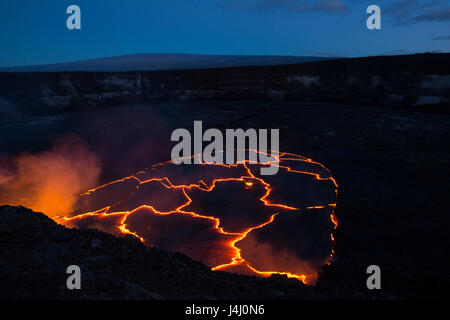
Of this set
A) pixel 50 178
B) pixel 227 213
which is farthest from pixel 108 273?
pixel 50 178

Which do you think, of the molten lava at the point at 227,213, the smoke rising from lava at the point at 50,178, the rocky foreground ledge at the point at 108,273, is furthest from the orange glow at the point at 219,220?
the rocky foreground ledge at the point at 108,273

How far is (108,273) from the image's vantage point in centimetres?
230

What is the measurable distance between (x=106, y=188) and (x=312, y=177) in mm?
4739

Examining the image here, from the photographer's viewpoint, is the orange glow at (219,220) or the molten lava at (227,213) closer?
the orange glow at (219,220)

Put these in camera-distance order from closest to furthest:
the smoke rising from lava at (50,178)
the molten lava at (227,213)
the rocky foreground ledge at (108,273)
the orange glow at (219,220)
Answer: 1. the rocky foreground ledge at (108,273)
2. the orange glow at (219,220)
3. the molten lava at (227,213)
4. the smoke rising from lava at (50,178)

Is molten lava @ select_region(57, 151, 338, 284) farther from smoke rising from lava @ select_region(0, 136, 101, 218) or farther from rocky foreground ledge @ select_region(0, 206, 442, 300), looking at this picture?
rocky foreground ledge @ select_region(0, 206, 442, 300)

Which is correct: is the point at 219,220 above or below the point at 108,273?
below

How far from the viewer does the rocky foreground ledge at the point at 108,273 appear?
82.4 inches

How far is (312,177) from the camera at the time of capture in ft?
21.6

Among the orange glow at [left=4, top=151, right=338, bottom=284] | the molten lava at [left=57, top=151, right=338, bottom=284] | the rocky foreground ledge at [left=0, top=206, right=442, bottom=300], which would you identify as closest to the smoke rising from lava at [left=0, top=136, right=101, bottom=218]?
the orange glow at [left=4, top=151, right=338, bottom=284]

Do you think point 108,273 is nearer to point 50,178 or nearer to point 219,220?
point 219,220

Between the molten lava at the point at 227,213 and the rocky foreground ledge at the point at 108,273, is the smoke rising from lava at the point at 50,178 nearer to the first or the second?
the molten lava at the point at 227,213

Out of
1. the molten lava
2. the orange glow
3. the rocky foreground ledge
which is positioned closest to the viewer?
the rocky foreground ledge

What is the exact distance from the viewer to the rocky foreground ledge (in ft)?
6.87
